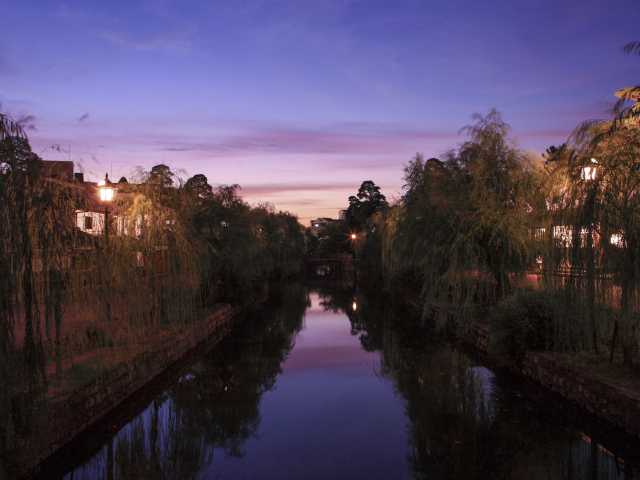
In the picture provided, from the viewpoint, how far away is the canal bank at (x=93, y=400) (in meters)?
6.68

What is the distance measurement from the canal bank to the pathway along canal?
213 millimetres

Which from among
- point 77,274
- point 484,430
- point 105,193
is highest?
point 105,193

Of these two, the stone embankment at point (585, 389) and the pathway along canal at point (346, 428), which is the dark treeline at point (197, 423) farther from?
the stone embankment at point (585, 389)

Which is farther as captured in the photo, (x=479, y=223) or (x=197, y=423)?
(x=479, y=223)

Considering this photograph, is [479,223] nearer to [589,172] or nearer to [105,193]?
[589,172]

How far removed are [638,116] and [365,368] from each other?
8354 millimetres

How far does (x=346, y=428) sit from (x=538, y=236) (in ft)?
15.5

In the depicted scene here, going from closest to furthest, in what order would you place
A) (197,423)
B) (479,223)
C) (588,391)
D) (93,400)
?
(93,400) → (588,391) → (197,423) → (479,223)

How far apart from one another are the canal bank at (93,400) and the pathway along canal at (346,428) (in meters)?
0.21

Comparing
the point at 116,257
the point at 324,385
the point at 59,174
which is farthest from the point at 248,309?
the point at 59,174

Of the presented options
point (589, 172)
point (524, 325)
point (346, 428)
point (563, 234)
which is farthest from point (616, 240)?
point (346, 428)

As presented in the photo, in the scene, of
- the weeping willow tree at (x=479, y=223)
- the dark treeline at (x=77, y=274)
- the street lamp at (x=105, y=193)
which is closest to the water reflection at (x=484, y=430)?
the weeping willow tree at (x=479, y=223)

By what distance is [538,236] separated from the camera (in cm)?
1033

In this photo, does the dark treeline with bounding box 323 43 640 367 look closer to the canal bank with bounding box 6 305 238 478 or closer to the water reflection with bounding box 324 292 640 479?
the water reflection with bounding box 324 292 640 479
